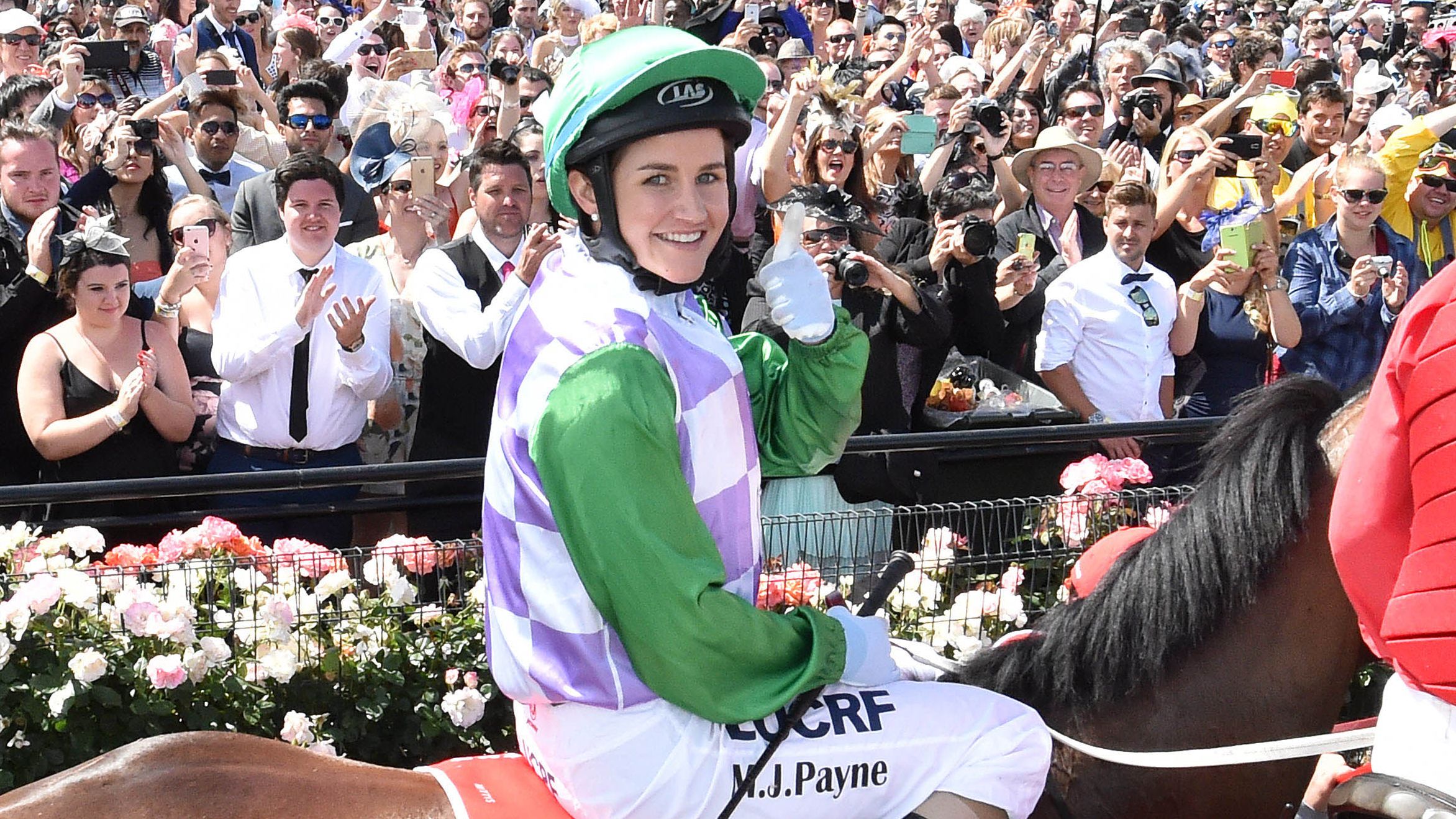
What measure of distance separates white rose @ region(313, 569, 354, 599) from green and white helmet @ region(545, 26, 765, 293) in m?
1.69

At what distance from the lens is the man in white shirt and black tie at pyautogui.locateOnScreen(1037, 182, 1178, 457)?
588cm

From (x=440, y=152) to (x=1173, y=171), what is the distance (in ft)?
11.1

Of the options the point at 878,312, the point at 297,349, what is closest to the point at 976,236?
the point at 878,312

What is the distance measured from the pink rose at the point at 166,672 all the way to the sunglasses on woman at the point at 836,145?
3.96m

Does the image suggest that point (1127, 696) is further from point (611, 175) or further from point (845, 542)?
point (845, 542)

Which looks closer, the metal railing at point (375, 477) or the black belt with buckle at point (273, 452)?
the metal railing at point (375, 477)

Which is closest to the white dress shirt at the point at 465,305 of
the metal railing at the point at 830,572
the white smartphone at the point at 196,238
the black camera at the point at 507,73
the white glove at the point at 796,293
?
the white smartphone at the point at 196,238

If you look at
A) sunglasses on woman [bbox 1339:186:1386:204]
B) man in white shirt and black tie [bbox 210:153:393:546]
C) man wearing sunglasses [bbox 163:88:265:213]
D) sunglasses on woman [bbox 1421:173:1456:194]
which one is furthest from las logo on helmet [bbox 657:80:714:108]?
sunglasses on woman [bbox 1421:173:1456:194]

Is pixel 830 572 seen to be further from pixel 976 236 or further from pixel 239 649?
pixel 976 236

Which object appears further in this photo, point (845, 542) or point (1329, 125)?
point (1329, 125)

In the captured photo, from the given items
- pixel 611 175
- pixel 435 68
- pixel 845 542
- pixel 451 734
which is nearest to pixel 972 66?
pixel 435 68

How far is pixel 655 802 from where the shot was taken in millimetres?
2246

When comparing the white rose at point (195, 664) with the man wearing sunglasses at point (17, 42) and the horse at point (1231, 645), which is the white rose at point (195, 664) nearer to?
the horse at point (1231, 645)

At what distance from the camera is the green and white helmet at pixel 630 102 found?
7.23 ft
